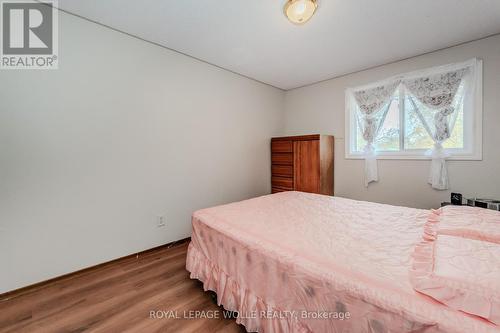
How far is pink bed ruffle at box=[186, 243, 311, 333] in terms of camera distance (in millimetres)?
1068

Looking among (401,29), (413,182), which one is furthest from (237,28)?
(413,182)

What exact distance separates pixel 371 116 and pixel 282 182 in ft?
5.58

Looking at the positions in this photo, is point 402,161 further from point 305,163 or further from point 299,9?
point 299,9

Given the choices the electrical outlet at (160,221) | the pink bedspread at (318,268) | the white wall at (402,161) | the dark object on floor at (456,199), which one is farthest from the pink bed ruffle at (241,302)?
the white wall at (402,161)

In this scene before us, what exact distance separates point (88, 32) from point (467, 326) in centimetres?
313

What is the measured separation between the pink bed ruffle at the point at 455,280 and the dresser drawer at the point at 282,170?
8.05 feet

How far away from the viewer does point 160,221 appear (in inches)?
98.0

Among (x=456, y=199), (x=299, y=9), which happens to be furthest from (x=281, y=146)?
(x=456, y=199)

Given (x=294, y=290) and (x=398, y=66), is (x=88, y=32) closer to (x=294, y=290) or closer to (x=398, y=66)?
(x=294, y=290)

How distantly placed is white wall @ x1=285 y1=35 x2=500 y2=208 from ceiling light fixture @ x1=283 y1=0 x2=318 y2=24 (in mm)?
1889

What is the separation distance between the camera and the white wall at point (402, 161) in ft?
7.43

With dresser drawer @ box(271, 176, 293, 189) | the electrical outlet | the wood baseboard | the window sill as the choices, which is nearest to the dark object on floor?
the window sill

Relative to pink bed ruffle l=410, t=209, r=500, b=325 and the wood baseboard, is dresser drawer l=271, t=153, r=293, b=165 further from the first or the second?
pink bed ruffle l=410, t=209, r=500, b=325

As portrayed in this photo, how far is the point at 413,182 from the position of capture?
9.02 ft
